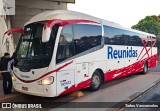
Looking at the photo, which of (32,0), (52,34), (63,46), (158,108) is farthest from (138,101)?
(32,0)

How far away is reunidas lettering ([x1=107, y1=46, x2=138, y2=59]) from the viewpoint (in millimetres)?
12133

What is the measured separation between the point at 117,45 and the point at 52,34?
524 centimetres

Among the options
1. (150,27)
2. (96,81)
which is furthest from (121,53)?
(150,27)

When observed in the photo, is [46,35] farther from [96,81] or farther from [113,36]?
[113,36]

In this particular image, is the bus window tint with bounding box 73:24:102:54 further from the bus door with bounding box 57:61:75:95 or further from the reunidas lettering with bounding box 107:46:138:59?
the reunidas lettering with bounding box 107:46:138:59

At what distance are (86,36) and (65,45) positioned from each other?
5.52 feet

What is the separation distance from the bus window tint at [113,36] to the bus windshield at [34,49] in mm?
3782

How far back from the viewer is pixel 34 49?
28.3ft

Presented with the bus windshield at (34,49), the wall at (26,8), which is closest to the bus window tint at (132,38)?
the bus windshield at (34,49)

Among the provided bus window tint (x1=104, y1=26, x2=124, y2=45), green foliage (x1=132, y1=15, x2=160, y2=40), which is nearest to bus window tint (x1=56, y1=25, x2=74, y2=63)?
bus window tint (x1=104, y1=26, x2=124, y2=45)

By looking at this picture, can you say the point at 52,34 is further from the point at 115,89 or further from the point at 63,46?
the point at 115,89

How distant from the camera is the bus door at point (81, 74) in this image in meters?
9.49

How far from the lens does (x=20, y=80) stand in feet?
29.3

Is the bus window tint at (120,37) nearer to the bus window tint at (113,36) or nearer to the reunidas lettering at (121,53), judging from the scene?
the bus window tint at (113,36)
